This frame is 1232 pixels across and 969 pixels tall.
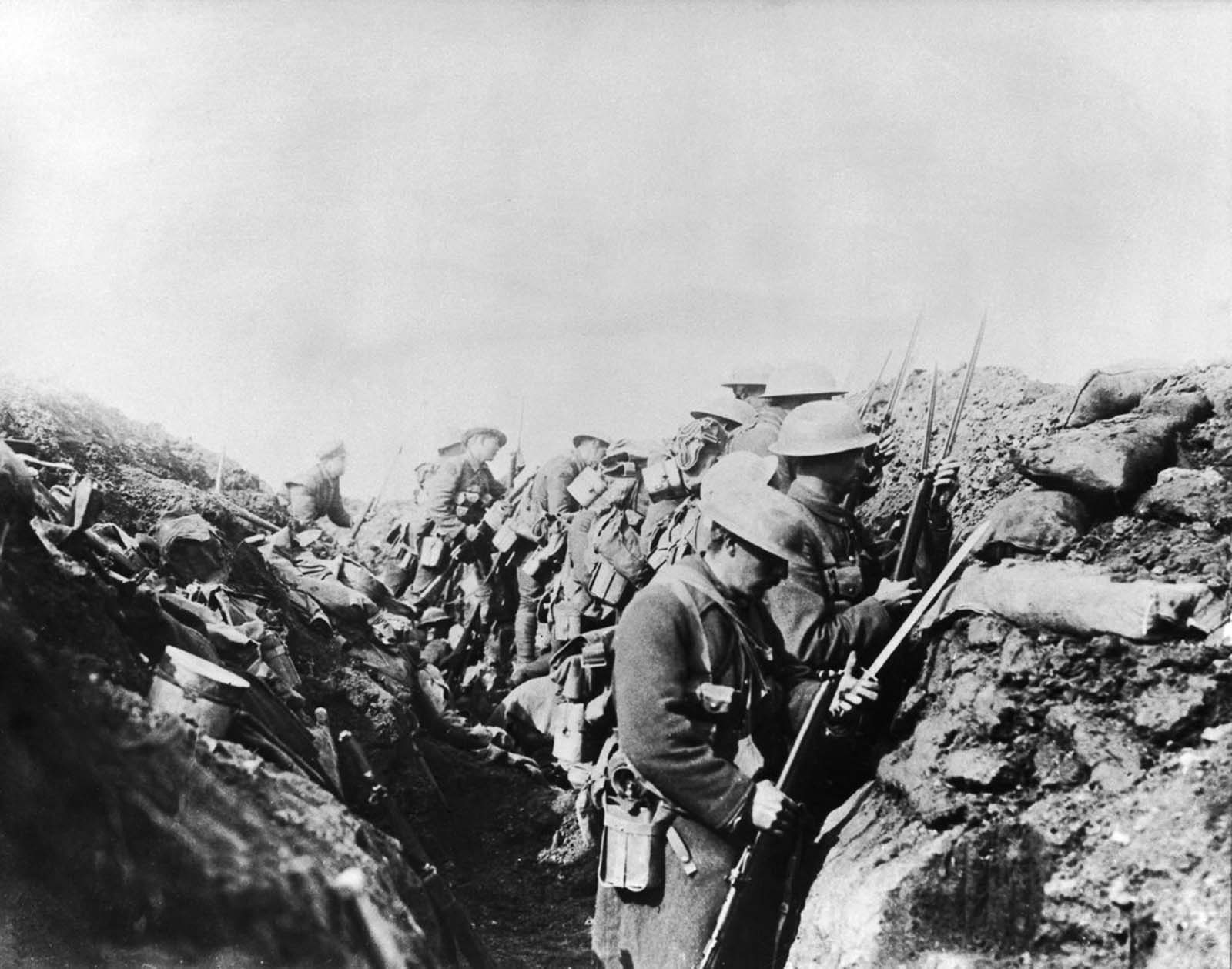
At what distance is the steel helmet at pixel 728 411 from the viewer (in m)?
6.17

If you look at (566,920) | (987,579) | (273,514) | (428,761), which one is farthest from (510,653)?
A: (987,579)

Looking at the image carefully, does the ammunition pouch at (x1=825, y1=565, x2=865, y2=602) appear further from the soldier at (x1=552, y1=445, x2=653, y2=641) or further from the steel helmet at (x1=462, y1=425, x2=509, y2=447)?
the steel helmet at (x1=462, y1=425, x2=509, y2=447)

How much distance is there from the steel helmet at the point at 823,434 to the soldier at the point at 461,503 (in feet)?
20.5

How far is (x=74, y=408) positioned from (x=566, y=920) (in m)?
4.24

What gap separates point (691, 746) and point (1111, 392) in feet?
8.17

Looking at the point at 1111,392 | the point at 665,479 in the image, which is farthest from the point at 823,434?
the point at 665,479

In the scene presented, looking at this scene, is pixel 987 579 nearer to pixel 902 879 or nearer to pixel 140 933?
pixel 902 879

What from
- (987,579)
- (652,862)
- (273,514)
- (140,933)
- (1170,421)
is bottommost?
(140,933)

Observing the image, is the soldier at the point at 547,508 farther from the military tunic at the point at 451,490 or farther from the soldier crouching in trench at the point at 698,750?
the soldier crouching in trench at the point at 698,750

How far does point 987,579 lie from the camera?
11.2ft

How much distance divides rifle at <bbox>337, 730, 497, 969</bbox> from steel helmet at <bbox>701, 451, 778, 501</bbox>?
2.12 m

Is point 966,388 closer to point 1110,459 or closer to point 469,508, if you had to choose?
point 1110,459

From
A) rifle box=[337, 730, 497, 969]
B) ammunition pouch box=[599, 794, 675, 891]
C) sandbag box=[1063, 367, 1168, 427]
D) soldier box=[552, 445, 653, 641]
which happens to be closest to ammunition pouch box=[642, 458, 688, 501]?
soldier box=[552, 445, 653, 641]

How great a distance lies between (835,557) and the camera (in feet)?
14.0
